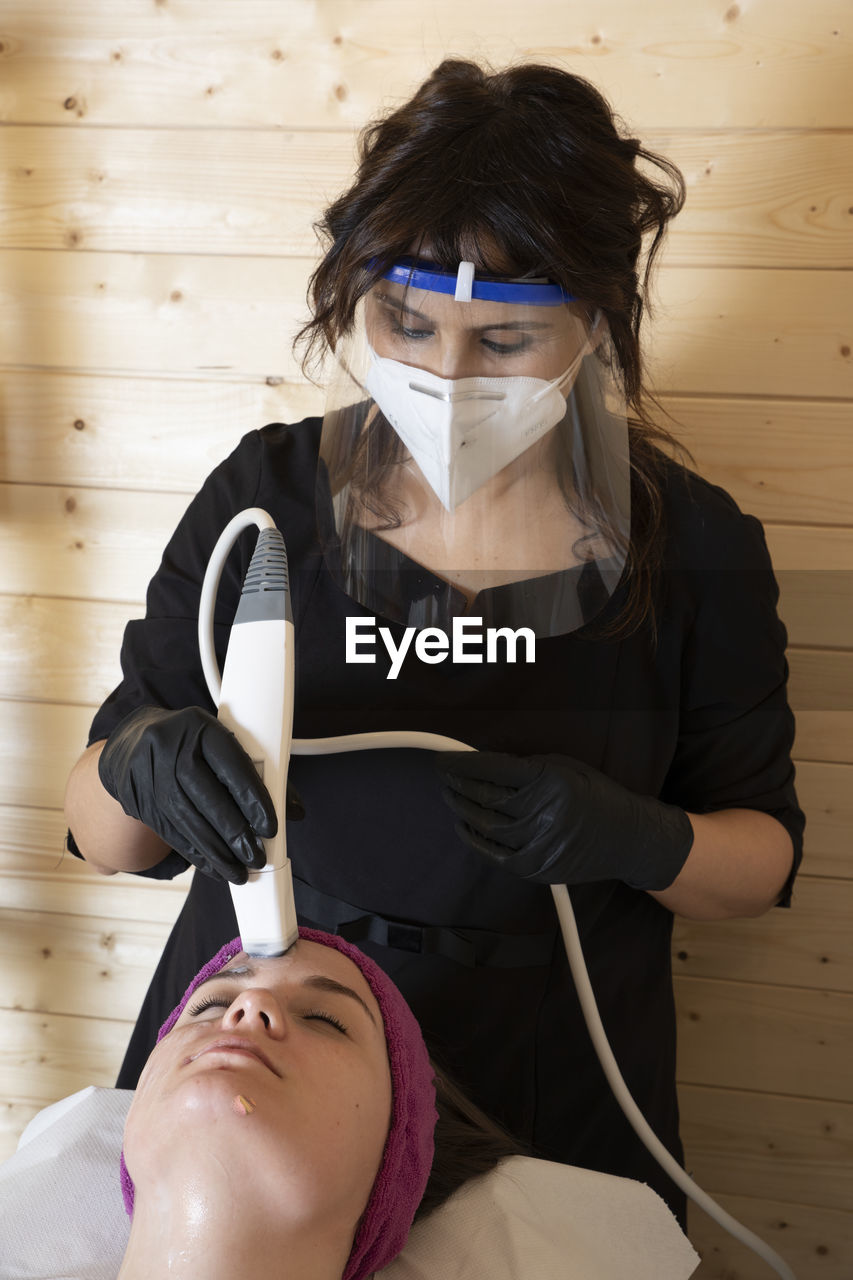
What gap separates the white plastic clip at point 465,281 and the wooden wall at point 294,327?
57 cm

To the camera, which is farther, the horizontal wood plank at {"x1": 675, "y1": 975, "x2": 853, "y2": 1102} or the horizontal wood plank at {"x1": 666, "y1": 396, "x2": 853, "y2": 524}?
the horizontal wood plank at {"x1": 675, "y1": 975, "x2": 853, "y2": 1102}

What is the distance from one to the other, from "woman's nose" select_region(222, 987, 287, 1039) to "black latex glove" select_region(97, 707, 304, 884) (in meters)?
0.11

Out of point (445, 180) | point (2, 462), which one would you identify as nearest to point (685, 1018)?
point (445, 180)

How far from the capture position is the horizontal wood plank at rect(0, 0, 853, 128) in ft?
4.17

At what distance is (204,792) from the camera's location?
85 centimetres

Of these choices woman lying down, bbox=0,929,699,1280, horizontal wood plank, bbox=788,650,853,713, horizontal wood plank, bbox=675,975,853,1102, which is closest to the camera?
woman lying down, bbox=0,929,699,1280

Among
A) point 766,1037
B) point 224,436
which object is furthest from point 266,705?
point 766,1037

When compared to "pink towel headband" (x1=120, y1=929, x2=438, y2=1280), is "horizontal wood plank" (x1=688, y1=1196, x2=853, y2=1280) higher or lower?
lower

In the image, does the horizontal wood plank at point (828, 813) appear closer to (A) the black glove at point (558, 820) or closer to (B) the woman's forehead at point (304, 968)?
(A) the black glove at point (558, 820)

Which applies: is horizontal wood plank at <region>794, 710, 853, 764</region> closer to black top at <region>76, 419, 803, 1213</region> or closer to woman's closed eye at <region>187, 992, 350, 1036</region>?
black top at <region>76, 419, 803, 1213</region>

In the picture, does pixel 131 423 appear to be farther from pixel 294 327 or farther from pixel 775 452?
pixel 775 452

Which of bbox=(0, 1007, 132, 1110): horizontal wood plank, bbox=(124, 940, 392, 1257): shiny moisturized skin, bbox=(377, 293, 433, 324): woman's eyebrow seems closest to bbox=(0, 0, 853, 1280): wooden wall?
bbox=(0, 1007, 132, 1110): horizontal wood plank

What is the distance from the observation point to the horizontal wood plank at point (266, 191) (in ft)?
4.27

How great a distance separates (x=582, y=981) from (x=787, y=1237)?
2.92ft
